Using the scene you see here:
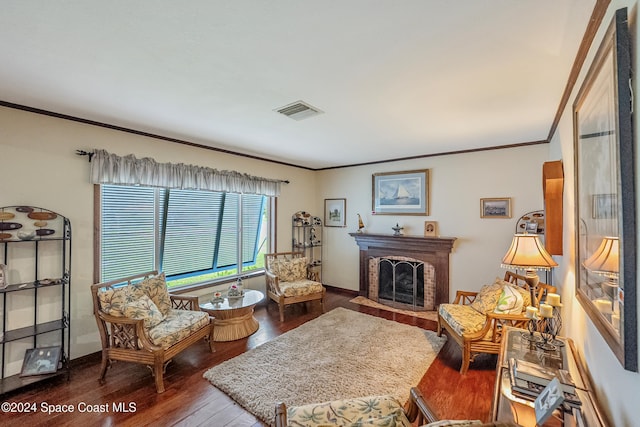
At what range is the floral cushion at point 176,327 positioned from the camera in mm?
2496

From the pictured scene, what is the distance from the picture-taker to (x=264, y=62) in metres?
1.79

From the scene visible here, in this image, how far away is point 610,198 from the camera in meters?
1.06

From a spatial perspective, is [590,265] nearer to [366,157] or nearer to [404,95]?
[404,95]

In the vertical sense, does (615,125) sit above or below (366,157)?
below

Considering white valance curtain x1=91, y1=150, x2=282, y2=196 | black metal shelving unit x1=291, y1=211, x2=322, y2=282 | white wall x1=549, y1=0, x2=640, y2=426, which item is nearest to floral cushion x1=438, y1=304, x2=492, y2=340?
white wall x1=549, y1=0, x2=640, y2=426

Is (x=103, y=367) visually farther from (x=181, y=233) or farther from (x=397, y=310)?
(x=397, y=310)

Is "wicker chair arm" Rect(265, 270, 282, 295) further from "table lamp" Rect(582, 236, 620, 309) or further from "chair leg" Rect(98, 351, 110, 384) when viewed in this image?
"table lamp" Rect(582, 236, 620, 309)

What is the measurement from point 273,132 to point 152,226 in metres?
1.96

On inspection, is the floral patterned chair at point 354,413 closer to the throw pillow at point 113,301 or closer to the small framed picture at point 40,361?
the throw pillow at point 113,301

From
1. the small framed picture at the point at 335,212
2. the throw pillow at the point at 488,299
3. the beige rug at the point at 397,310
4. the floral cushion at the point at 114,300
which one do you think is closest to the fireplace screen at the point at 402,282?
the beige rug at the point at 397,310

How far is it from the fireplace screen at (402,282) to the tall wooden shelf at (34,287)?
13.6 feet

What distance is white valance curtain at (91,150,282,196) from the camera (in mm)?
2988

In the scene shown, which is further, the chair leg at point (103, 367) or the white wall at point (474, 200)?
the white wall at point (474, 200)

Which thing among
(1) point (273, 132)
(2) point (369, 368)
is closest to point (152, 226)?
(1) point (273, 132)
